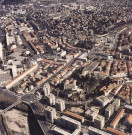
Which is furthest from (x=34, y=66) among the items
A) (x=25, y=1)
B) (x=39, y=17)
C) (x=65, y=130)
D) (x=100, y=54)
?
(x=25, y=1)

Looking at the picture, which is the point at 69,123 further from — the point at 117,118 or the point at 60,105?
the point at 117,118

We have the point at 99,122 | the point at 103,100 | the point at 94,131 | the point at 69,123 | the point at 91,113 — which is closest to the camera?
the point at 94,131

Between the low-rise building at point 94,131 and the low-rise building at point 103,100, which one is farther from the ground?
the low-rise building at point 103,100

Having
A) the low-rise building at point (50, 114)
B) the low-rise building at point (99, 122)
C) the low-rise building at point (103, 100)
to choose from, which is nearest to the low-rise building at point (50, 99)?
the low-rise building at point (50, 114)

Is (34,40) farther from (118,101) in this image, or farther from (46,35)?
(118,101)

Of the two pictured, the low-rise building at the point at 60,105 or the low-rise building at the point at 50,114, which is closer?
the low-rise building at the point at 50,114

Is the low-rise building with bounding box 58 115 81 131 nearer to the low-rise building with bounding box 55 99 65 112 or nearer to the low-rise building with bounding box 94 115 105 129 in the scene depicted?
the low-rise building with bounding box 94 115 105 129

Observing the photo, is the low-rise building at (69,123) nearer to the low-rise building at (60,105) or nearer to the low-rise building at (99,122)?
the low-rise building at (99,122)

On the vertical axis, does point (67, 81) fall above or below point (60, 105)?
above

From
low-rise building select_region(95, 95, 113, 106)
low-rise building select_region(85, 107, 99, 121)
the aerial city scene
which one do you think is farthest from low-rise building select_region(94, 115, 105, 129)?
low-rise building select_region(95, 95, 113, 106)

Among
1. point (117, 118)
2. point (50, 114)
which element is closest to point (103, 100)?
point (117, 118)
